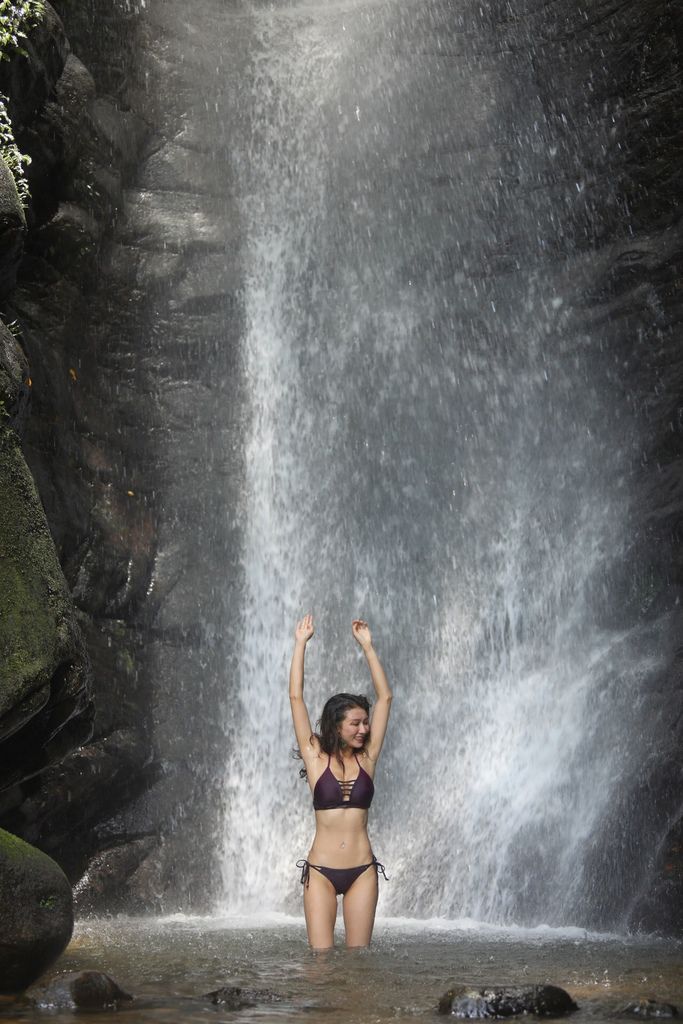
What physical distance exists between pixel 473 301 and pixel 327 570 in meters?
4.76

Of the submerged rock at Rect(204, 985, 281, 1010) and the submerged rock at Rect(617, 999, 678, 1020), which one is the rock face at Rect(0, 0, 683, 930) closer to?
the submerged rock at Rect(204, 985, 281, 1010)

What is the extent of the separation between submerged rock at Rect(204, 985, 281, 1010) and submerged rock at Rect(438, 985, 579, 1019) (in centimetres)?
81

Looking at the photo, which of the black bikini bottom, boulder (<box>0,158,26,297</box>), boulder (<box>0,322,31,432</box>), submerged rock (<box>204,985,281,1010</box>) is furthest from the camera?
boulder (<box>0,158,26,297</box>)

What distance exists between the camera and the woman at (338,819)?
21.1ft

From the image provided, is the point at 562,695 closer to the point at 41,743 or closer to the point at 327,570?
the point at 327,570

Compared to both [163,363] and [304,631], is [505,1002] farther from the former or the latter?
[163,363]

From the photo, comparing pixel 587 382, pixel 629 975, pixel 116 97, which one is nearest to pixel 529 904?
pixel 629 975

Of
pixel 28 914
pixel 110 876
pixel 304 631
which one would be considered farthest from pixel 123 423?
pixel 28 914

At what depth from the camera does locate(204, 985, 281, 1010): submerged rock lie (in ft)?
15.5

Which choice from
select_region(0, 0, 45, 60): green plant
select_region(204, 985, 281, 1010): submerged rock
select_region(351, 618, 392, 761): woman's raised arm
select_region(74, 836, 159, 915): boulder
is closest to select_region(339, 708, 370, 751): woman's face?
select_region(351, 618, 392, 761): woman's raised arm

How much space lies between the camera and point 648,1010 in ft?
14.7

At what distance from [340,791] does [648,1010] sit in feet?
7.73

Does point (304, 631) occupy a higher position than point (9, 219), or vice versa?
point (9, 219)

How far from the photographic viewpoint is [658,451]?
15109 millimetres
